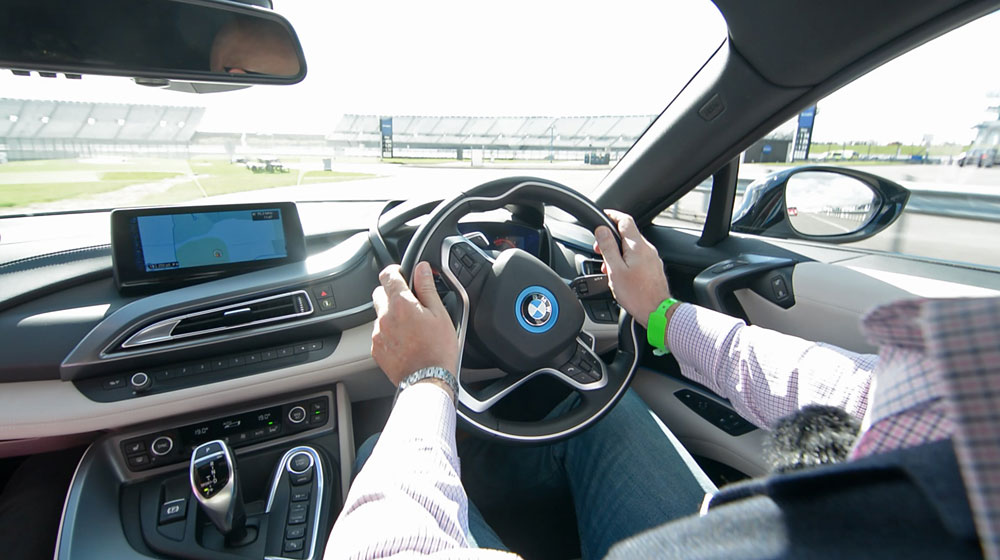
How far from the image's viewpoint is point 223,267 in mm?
2027

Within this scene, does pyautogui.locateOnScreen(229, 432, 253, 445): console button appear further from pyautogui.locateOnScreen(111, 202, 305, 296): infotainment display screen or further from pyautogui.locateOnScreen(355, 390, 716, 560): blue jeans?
pyautogui.locateOnScreen(111, 202, 305, 296): infotainment display screen

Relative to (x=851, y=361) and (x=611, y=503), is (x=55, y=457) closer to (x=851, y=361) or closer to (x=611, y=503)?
(x=611, y=503)

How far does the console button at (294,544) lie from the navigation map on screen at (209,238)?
106 cm

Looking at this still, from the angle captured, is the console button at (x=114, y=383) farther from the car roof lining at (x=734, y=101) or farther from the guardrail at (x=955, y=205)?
the guardrail at (x=955, y=205)

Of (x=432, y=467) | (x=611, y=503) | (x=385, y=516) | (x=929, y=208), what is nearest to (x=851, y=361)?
(x=611, y=503)

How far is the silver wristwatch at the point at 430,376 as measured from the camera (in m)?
1.23

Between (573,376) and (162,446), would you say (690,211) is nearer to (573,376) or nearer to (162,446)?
(573,376)

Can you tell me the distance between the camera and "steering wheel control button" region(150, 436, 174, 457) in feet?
6.01

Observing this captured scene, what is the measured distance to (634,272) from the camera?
180 centimetres

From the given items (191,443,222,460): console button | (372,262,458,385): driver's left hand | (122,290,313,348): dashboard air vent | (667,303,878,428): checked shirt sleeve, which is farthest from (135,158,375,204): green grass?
(667,303,878,428): checked shirt sleeve

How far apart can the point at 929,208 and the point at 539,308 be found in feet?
6.19

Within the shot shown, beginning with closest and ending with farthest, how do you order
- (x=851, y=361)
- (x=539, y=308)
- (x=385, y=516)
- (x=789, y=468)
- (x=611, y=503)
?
Answer: (x=789, y=468)
(x=385, y=516)
(x=851, y=361)
(x=611, y=503)
(x=539, y=308)

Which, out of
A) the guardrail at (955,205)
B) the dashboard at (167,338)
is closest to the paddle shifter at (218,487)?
the dashboard at (167,338)

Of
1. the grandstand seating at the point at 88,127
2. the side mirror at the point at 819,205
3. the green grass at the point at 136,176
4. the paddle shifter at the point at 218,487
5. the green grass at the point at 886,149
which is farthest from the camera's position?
the green grass at the point at 136,176
